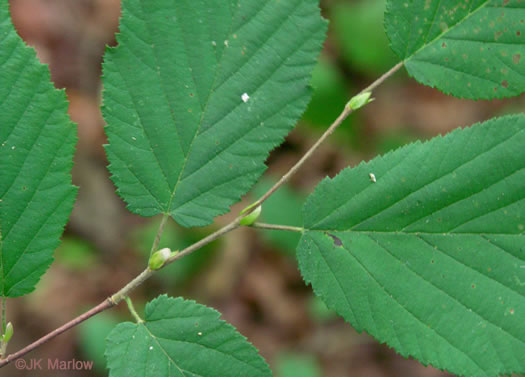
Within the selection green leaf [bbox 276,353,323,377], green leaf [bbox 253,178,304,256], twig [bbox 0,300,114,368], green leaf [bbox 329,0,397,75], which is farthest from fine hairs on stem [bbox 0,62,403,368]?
green leaf [bbox 329,0,397,75]

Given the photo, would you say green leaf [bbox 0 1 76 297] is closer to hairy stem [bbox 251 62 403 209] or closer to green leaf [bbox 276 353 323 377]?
hairy stem [bbox 251 62 403 209]

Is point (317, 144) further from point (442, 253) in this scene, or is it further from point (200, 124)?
point (442, 253)

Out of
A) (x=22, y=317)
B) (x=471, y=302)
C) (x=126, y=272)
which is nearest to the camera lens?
(x=471, y=302)

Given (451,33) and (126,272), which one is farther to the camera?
(126,272)

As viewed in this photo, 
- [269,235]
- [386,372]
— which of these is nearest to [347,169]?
[269,235]

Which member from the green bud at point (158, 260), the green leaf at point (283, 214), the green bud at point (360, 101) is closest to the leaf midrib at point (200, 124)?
the green bud at point (158, 260)

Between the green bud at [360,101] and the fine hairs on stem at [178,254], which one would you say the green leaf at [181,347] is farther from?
the green bud at [360,101]

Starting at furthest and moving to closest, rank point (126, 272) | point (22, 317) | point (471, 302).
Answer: point (126, 272)
point (22, 317)
point (471, 302)

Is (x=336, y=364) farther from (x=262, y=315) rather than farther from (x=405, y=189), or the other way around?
(x=405, y=189)
